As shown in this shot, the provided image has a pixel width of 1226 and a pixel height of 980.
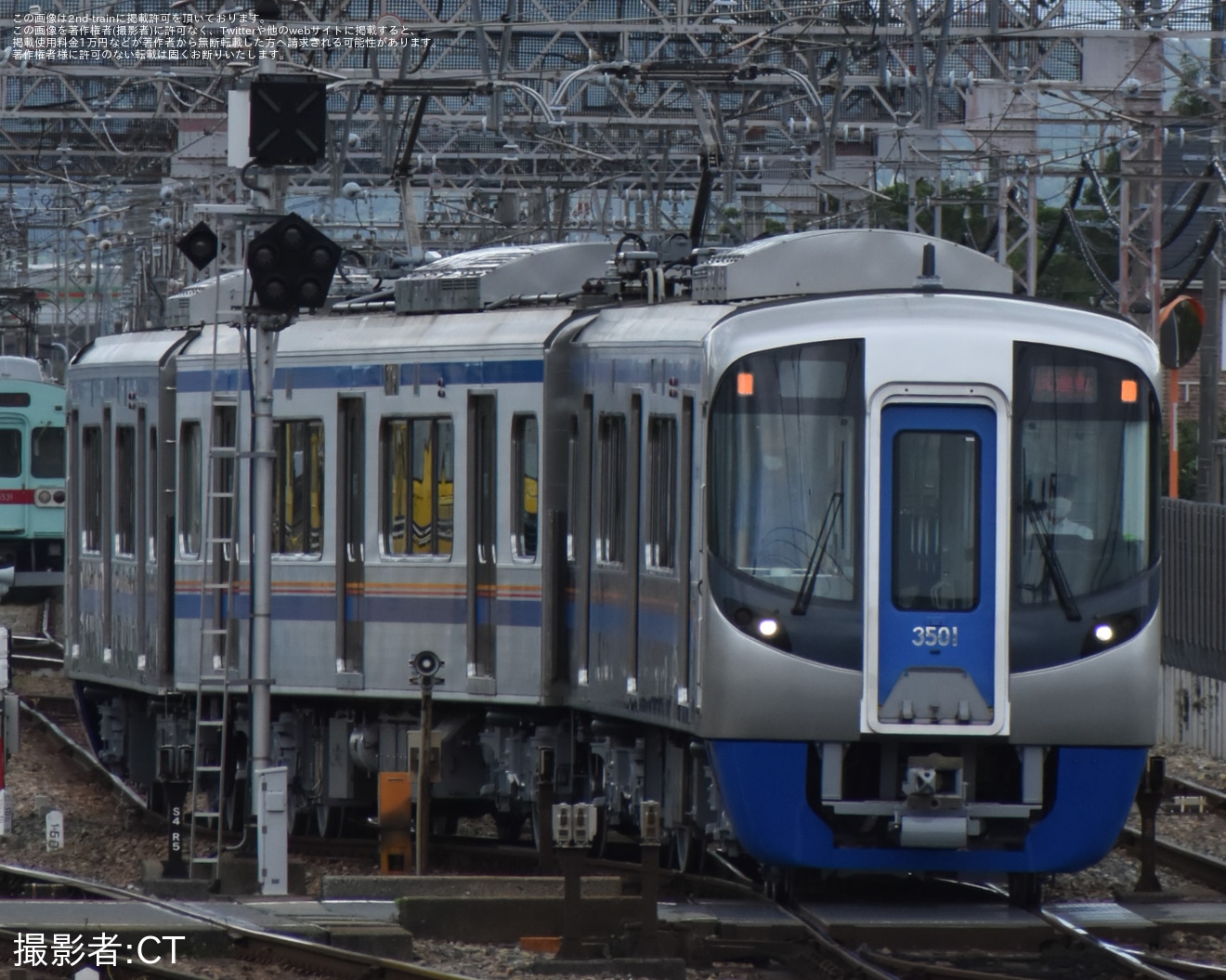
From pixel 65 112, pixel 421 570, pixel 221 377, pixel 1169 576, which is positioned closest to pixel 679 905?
pixel 421 570

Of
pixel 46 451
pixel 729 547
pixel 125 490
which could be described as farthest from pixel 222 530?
pixel 46 451

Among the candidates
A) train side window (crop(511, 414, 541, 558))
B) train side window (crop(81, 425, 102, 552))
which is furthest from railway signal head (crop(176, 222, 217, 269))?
train side window (crop(81, 425, 102, 552))

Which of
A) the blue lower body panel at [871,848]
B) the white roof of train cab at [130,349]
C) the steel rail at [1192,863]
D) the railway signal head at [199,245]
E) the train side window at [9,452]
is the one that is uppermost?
the railway signal head at [199,245]

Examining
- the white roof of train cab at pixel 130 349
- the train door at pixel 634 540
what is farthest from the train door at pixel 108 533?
the train door at pixel 634 540

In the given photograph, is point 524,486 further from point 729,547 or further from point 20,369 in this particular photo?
point 20,369

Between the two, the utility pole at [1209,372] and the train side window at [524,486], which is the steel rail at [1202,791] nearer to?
the train side window at [524,486]

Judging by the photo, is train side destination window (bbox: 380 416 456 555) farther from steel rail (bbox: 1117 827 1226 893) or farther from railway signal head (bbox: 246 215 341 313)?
steel rail (bbox: 1117 827 1226 893)

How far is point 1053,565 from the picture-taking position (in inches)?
447

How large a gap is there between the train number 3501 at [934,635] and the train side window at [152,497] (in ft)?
23.0

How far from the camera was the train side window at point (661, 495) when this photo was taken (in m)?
12.1

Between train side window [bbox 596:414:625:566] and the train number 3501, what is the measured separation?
2.16 metres

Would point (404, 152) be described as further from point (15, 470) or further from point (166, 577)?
point (15, 470)

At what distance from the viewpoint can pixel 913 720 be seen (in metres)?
11.2

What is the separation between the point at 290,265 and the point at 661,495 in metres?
2.23
